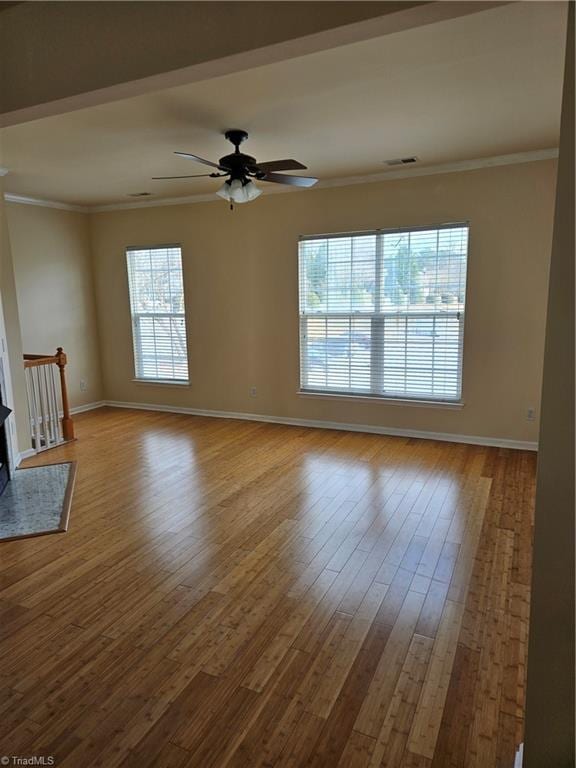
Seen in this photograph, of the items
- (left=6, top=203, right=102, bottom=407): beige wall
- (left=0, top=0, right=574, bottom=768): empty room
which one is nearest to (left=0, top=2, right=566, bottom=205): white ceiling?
(left=0, top=0, right=574, bottom=768): empty room

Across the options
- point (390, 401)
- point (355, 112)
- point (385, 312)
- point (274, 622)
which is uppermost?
point (355, 112)

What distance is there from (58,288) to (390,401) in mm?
4499

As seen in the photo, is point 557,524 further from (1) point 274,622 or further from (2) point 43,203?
(2) point 43,203

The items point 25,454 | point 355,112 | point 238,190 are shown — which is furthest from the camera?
point 25,454

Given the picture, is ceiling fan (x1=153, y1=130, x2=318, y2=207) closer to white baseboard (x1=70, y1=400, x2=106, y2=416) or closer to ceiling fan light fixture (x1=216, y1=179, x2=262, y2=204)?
ceiling fan light fixture (x1=216, y1=179, x2=262, y2=204)

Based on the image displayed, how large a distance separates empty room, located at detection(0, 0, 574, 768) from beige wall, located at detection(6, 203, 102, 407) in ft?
0.13

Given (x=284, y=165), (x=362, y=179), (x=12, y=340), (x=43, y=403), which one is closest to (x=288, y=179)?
(x=284, y=165)

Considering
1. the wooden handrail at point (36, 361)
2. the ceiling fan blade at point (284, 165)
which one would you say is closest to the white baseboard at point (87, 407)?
the wooden handrail at point (36, 361)

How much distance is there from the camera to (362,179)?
4977 mm

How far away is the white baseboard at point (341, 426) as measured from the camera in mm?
4757

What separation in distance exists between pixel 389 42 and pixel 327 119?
105 cm

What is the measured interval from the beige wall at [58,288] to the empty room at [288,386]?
0.04 m

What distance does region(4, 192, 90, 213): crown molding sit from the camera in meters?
5.54

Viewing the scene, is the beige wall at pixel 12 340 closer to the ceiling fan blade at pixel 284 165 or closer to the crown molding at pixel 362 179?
the crown molding at pixel 362 179
